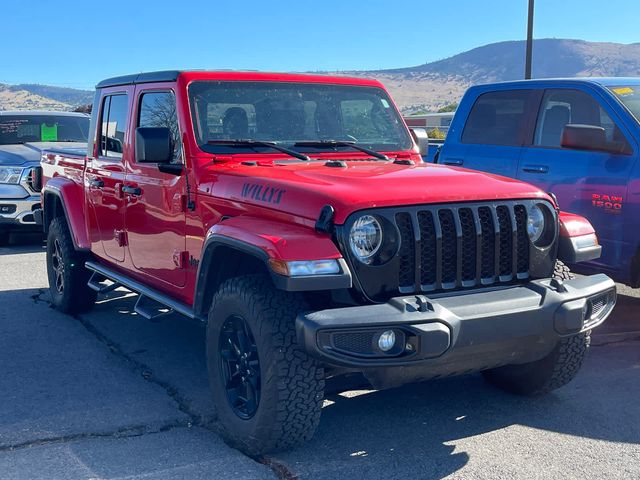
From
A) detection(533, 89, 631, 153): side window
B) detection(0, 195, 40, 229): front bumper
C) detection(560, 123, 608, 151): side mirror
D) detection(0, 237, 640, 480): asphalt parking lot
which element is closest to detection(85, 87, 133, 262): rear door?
detection(0, 237, 640, 480): asphalt parking lot

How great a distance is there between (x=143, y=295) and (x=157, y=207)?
0.67 m

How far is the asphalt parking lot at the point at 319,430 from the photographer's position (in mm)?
3701

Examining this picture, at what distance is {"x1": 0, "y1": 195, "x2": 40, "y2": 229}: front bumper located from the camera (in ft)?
33.6

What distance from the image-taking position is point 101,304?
23.1 ft

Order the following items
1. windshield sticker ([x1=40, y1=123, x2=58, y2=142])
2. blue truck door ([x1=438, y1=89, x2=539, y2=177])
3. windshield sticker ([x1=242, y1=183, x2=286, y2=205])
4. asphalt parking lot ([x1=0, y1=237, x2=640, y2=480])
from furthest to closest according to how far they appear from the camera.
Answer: windshield sticker ([x1=40, y1=123, x2=58, y2=142]) → blue truck door ([x1=438, y1=89, x2=539, y2=177]) → windshield sticker ([x1=242, y1=183, x2=286, y2=205]) → asphalt parking lot ([x1=0, y1=237, x2=640, y2=480])

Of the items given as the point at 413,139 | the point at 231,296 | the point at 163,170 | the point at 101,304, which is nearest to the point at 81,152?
the point at 101,304

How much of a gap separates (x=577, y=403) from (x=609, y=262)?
168 cm

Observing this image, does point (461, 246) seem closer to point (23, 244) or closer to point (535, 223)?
point (535, 223)

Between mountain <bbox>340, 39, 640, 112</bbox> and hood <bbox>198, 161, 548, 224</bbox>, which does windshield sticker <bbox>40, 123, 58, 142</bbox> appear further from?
mountain <bbox>340, 39, 640, 112</bbox>

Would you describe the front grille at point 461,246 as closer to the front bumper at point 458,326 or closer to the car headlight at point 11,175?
the front bumper at point 458,326

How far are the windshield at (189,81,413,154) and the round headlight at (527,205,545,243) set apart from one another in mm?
1397

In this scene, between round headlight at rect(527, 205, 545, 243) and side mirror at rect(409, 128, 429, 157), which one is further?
side mirror at rect(409, 128, 429, 157)

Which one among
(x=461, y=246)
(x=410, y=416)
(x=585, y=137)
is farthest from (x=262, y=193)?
(x=585, y=137)

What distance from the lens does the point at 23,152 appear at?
10.9 meters
